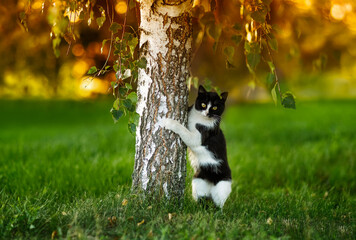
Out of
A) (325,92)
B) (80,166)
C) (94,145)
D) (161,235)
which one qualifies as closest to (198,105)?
(161,235)

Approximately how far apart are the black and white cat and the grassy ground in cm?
14

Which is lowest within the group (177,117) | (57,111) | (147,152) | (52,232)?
(57,111)

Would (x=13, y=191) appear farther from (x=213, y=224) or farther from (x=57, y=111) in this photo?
(x=57, y=111)

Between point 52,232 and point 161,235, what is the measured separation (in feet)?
2.25

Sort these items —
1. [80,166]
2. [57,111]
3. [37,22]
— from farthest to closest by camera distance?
[57,111] → [37,22] → [80,166]

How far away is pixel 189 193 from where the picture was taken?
3453 millimetres

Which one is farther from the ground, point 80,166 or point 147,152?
point 147,152

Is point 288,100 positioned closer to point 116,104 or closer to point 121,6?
point 116,104

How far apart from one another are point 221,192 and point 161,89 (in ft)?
3.52

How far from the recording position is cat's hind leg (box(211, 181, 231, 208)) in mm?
3332

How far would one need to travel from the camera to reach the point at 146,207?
2.81 meters

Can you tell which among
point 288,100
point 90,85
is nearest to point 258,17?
point 288,100

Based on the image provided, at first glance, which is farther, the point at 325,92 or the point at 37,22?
the point at 325,92

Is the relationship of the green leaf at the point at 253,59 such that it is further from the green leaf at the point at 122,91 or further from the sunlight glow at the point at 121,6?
the sunlight glow at the point at 121,6
